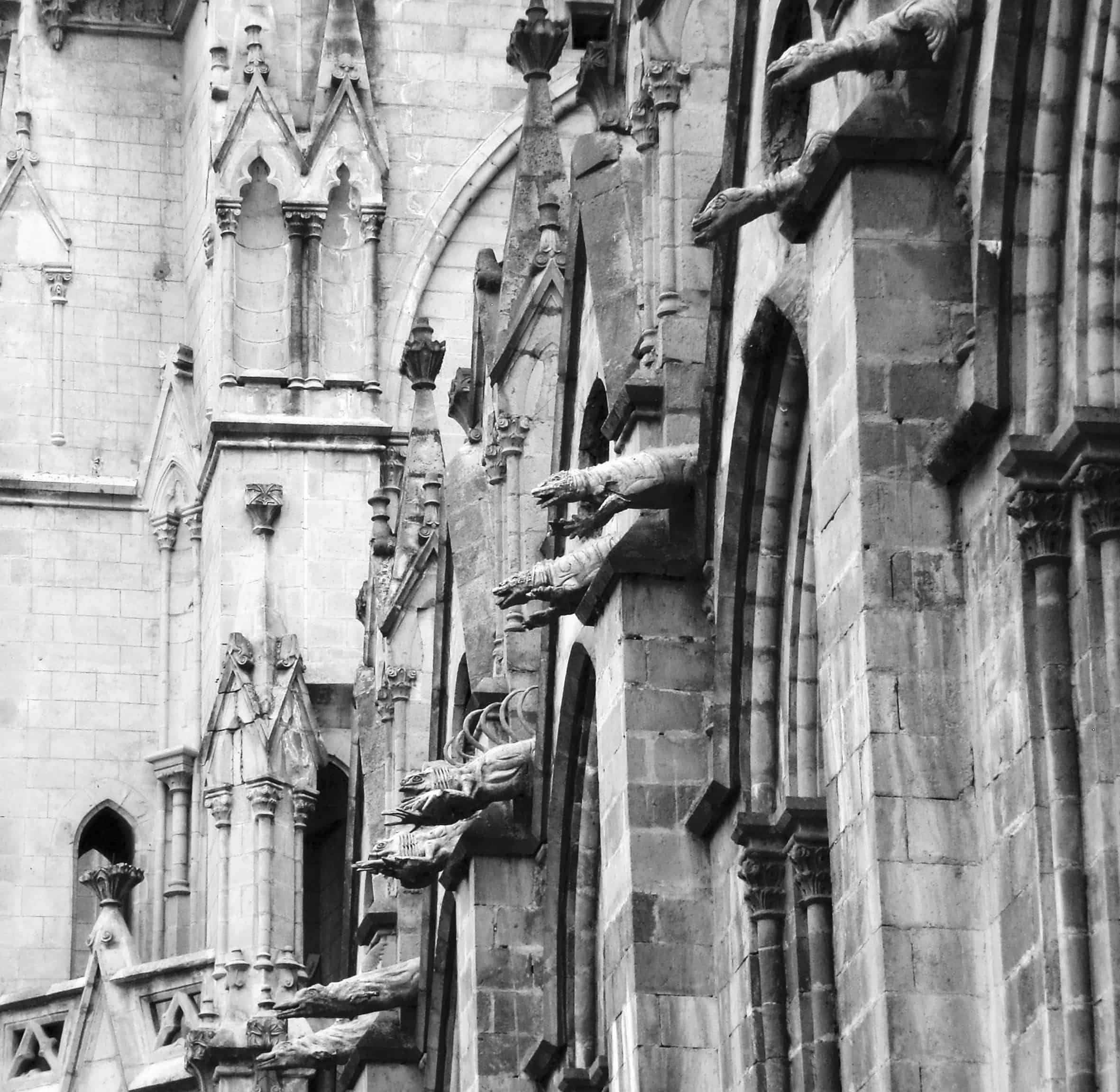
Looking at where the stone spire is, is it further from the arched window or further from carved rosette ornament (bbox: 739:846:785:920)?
the arched window

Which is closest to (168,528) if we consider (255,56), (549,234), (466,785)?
(255,56)

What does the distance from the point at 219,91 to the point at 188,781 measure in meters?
7.55

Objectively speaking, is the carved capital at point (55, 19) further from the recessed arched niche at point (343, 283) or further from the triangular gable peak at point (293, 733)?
the triangular gable peak at point (293, 733)

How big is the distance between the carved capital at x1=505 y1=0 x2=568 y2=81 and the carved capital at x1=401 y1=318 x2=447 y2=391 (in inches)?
176

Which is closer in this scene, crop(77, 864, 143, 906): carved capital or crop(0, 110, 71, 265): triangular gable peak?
crop(77, 864, 143, 906): carved capital

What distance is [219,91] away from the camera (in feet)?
145

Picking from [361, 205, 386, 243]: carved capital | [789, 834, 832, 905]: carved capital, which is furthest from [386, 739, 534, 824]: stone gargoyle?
[361, 205, 386, 243]: carved capital

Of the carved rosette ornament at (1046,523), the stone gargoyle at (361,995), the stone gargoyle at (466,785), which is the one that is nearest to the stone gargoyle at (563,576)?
the stone gargoyle at (466,785)

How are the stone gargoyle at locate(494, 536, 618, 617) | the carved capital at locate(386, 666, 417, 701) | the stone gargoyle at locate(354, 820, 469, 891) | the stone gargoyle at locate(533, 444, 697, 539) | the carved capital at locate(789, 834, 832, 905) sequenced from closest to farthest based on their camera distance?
the carved capital at locate(789, 834, 832, 905)
the stone gargoyle at locate(533, 444, 697, 539)
the stone gargoyle at locate(494, 536, 618, 617)
the stone gargoyle at locate(354, 820, 469, 891)
the carved capital at locate(386, 666, 417, 701)

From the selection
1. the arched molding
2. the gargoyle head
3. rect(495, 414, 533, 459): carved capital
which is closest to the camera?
the gargoyle head

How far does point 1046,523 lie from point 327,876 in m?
25.6

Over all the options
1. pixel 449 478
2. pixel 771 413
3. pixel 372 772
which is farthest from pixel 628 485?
pixel 372 772

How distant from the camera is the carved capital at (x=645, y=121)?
25.8 metres

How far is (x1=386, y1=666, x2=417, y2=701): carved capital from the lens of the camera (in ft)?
120
